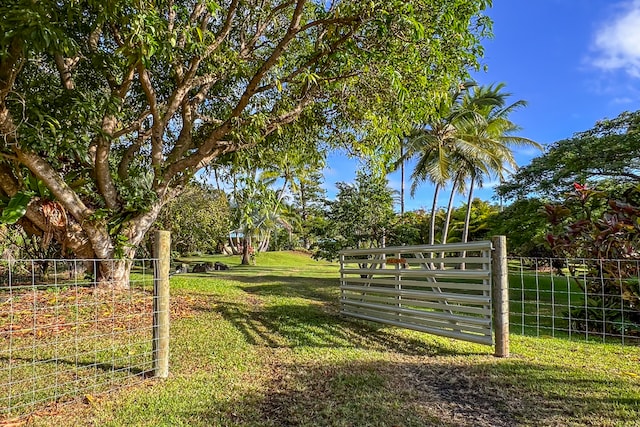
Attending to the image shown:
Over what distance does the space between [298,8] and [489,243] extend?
13.2 ft

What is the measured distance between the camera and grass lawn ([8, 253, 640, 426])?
2.96 meters

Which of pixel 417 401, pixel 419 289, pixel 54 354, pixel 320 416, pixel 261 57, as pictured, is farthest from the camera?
pixel 261 57

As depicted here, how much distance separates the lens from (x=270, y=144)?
26.0 feet

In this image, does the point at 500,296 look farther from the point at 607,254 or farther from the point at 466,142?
the point at 466,142

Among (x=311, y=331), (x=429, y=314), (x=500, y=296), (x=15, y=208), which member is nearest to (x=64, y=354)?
(x=311, y=331)

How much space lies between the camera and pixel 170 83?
795 cm

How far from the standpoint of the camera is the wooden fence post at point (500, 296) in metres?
4.37

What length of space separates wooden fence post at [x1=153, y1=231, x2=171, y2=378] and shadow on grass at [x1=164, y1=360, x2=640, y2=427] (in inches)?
30.8

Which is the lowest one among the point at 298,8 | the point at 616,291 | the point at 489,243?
the point at 616,291

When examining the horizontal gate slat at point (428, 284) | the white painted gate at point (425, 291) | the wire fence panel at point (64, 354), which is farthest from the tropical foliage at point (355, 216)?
the wire fence panel at point (64, 354)

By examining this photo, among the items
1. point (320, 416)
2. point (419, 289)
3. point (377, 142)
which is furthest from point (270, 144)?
point (320, 416)

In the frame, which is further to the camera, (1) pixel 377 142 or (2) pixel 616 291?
(1) pixel 377 142

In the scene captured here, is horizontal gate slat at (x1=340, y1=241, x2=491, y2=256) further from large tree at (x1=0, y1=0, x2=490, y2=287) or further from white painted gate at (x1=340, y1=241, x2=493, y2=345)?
large tree at (x1=0, y1=0, x2=490, y2=287)

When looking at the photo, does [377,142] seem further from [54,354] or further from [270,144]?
[54,354]
